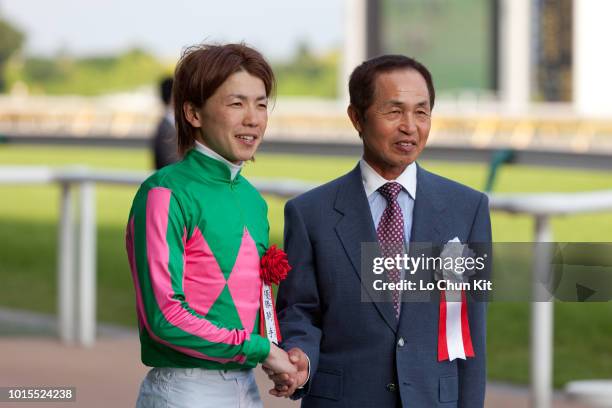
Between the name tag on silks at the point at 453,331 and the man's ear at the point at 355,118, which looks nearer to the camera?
the name tag on silks at the point at 453,331

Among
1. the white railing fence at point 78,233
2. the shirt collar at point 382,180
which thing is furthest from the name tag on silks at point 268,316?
the white railing fence at point 78,233

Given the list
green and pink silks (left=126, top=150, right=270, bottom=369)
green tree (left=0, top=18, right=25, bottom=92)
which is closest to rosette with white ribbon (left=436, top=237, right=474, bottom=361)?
green and pink silks (left=126, top=150, right=270, bottom=369)

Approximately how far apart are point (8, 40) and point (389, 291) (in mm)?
77366

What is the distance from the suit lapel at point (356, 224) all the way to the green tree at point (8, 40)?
245 feet

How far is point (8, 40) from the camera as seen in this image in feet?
254

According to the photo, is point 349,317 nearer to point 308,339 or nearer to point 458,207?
point 308,339

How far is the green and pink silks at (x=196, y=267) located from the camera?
2.51m

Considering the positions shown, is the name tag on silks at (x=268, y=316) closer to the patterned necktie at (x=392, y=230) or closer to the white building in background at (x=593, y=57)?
the patterned necktie at (x=392, y=230)

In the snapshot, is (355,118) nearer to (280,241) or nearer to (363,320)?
(363,320)

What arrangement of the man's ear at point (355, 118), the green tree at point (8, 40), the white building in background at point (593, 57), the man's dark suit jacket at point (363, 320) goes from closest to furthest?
the man's dark suit jacket at point (363, 320) → the man's ear at point (355, 118) → the white building in background at point (593, 57) → the green tree at point (8, 40)

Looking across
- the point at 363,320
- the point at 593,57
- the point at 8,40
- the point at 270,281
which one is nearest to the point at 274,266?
the point at 270,281

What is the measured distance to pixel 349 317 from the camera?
2.80 metres

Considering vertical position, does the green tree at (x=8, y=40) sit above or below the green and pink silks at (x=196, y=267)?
above

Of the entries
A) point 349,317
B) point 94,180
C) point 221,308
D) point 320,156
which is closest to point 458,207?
point 349,317
